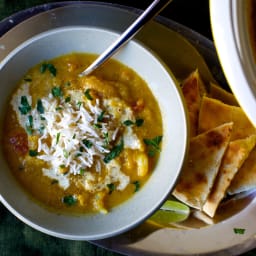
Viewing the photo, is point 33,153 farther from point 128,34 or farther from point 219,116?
point 219,116

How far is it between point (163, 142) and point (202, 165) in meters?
0.17

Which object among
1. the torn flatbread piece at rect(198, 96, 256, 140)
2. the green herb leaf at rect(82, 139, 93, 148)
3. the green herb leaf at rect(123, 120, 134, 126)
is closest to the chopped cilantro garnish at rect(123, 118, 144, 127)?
the green herb leaf at rect(123, 120, 134, 126)

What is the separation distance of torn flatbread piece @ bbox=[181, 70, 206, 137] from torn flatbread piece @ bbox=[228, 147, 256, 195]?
0.21m

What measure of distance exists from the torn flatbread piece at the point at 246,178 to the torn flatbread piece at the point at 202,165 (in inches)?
4.2

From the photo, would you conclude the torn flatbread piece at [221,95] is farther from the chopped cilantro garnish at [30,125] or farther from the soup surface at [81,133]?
the chopped cilantro garnish at [30,125]

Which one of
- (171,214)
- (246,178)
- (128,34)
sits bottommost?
(171,214)

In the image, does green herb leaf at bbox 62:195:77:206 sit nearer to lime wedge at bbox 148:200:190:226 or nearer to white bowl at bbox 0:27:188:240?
white bowl at bbox 0:27:188:240

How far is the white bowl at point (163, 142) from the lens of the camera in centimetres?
190

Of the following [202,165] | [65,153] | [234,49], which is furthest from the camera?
[202,165]

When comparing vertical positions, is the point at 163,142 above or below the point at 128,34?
below

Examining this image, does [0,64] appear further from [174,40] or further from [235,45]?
[235,45]

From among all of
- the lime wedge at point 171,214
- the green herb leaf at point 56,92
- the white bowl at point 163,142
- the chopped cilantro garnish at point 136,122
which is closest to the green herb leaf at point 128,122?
the chopped cilantro garnish at point 136,122

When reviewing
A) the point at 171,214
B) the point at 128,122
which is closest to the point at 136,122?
the point at 128,122

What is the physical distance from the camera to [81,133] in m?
1.88
